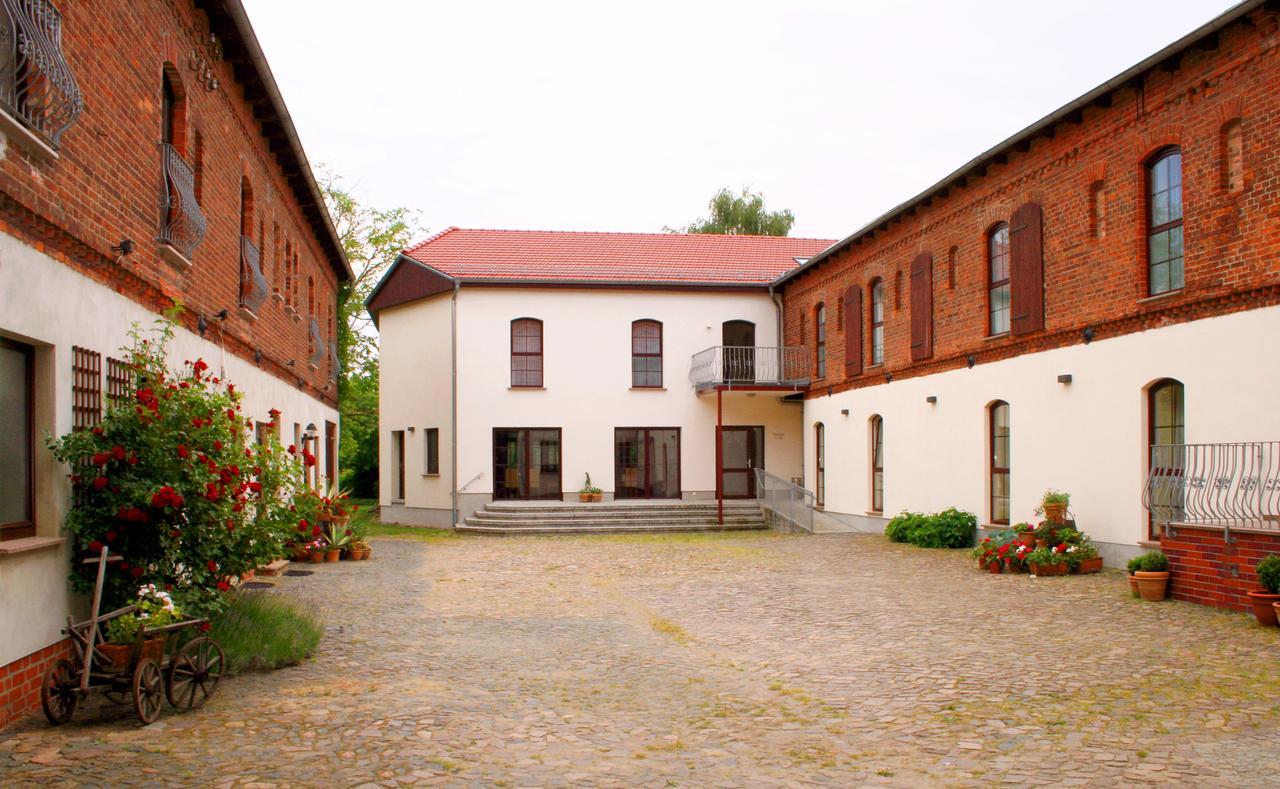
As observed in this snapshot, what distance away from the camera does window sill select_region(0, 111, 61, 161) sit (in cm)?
591

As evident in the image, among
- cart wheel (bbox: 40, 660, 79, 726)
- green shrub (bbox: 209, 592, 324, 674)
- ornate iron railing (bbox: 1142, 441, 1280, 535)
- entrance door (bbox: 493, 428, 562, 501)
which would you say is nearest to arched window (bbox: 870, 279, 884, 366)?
entrance door (bbox: 493, 428, 562, 501)

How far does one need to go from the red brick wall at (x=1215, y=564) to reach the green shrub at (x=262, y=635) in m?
8.57

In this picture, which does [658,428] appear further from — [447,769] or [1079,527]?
[447,769]

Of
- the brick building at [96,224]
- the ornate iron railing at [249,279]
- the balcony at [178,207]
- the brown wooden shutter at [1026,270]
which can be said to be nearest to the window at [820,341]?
the brown wooden shutter at [1026,270]

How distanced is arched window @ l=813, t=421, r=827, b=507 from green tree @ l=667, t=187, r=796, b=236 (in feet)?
71.2

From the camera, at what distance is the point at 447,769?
5590mm

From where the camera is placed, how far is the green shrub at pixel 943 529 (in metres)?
17.8

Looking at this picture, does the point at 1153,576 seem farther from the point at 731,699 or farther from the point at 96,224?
the point at 96,224

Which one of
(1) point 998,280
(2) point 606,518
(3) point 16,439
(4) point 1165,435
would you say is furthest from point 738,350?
(3) point 16,439

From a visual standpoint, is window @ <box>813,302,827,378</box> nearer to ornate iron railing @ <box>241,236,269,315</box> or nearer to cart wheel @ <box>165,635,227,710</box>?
ornate iron railing @ <box>241,236,269,315</box>

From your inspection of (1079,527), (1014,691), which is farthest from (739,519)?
(1014,691)

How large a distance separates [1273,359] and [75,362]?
431 inches

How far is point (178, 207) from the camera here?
31.5 feet

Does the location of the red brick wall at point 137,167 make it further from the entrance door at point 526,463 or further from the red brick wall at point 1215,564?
the entrance door at point 526,463
